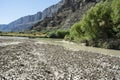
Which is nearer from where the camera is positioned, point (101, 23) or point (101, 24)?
point (101, 23)

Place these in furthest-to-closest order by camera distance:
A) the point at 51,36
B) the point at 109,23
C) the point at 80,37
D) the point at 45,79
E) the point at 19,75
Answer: the point at 51,36
the point at 80,37
the point at 109,23
the point at 19,75
the point at 45,79

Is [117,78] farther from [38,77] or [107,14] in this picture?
[107,14]

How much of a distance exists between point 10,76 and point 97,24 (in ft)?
216

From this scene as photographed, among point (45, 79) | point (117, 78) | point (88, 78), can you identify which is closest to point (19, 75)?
point (45, 79)

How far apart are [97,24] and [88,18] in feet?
18.7

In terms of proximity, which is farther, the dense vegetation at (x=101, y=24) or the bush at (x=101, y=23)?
the bush at (x=101, y=23)

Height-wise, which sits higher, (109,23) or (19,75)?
(109,23)

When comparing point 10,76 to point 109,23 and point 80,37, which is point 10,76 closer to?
point 109,23

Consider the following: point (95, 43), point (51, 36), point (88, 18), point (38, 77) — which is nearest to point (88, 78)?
point (38, 77)

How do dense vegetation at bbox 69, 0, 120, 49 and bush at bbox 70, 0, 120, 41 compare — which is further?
bush at bbox 70, 0, 120, 41

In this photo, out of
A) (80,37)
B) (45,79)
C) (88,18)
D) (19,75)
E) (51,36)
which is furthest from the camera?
(51,36)

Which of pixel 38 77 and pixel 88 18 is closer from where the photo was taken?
pixel 38 77

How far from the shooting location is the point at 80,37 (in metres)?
107

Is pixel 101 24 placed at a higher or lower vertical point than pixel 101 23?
lower
